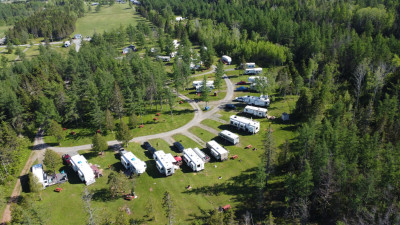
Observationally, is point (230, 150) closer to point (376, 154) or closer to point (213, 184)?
point (213, 184)

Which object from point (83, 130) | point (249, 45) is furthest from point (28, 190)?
point (249, 45)

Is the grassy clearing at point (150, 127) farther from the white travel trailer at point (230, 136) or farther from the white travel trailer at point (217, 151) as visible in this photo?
the white travel trailer at point (217, 151)

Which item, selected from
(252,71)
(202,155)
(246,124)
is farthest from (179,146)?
(252,71)

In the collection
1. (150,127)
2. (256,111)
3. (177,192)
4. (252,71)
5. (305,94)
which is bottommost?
(177,192)

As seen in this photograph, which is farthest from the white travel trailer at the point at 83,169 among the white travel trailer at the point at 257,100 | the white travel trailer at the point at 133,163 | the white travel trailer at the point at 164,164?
the white travel trailer at the point at 257,100

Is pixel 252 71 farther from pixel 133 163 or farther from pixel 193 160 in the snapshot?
pixel 133 163

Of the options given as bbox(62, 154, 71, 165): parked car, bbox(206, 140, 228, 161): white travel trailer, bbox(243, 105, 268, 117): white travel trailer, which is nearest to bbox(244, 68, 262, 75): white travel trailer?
bbox(243, 105, 268, 117): white travel trailer

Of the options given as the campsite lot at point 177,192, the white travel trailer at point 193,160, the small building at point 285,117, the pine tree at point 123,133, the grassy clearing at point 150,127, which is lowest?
the campsite lot at point 177,192

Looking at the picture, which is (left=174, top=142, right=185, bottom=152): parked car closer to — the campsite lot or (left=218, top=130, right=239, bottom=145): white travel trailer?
the campsite lot
